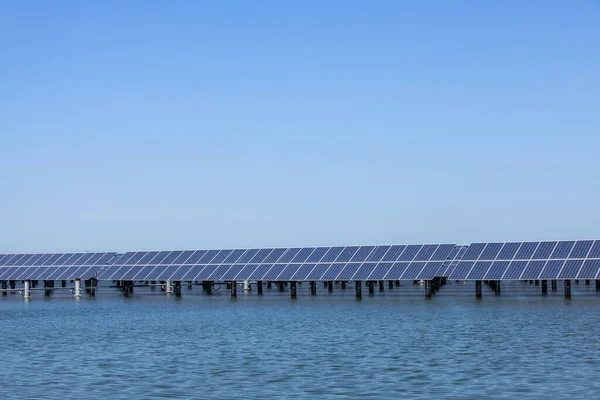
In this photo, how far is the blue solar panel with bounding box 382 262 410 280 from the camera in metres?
60.4

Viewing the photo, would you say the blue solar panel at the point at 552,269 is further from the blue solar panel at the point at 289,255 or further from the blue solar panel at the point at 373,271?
the blue solar panel at the point at 289,255

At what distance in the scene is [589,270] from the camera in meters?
55.0

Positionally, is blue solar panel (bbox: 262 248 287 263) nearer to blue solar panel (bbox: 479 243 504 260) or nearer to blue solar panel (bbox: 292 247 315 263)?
blue solar panel (bbox: 292 247 315 263)

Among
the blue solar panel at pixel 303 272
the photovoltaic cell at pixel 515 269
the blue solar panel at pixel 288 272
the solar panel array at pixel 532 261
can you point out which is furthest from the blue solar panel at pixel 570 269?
the blue solar panel at pixel 288 272

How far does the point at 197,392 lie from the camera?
881 inches

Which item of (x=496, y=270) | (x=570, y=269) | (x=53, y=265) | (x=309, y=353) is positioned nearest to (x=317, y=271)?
(x=496, y=270)

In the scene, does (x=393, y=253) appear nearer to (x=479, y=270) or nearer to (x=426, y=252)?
(x=426, y=252)

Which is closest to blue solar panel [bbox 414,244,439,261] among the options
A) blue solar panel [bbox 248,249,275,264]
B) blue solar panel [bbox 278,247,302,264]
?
blue solar panel [bbox 278,247,302,264]

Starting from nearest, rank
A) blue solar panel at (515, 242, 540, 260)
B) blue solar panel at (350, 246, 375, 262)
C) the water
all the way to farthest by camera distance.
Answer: the water → blue solar panel at (515, 242, 540, 260) → blue solar panel at (350, 246, 375, 262)

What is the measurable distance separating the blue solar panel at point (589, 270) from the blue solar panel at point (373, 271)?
1413 cm

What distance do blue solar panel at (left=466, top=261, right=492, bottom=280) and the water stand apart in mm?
4335

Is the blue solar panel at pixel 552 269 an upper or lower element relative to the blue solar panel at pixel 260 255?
lower

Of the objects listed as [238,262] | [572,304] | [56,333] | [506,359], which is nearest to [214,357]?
[506,359]

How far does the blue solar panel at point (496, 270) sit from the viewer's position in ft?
189
